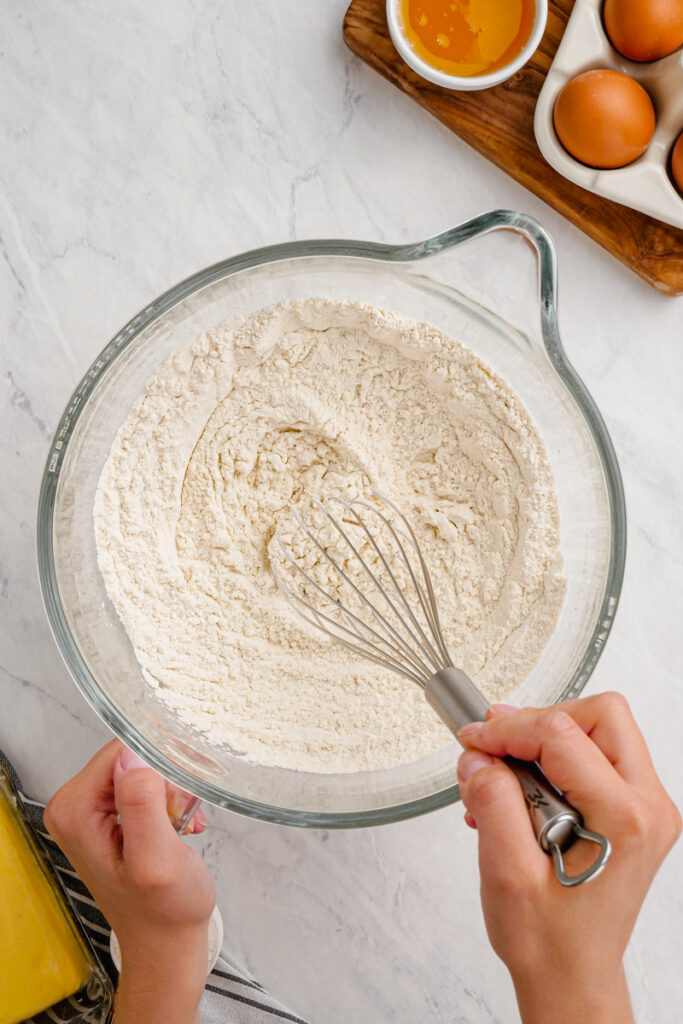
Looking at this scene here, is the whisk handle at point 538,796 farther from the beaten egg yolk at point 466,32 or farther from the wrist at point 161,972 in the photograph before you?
the beaten egg yolk at point 466,32

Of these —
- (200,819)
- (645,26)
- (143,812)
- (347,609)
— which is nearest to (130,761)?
(143,812)

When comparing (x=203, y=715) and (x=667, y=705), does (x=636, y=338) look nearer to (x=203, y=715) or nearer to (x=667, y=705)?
(x=667, y=705)

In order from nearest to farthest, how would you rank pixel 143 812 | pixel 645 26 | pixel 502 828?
1. pixel 502 828
2. pixel 143 812
3. pixel 645 26

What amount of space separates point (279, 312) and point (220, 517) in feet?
0.83

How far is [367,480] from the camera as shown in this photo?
923 mm

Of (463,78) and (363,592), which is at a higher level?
(463,78)

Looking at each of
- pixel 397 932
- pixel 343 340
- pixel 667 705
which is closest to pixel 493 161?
pixel 343 340

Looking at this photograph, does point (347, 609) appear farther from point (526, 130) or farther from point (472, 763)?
point (526, 130)

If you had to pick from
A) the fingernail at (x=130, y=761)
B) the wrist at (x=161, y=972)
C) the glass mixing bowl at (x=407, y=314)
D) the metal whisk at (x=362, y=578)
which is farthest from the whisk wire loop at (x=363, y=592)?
the wrist at (x=161, y=972)

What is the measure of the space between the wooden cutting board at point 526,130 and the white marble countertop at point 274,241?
0.03 metres

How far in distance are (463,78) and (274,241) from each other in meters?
0.32

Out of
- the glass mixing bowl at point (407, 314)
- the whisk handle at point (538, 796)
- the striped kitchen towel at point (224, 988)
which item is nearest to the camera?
the whisk handle at point (538, 796)

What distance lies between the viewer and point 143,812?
2.76ft

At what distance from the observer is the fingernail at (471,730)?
0.65 meters
